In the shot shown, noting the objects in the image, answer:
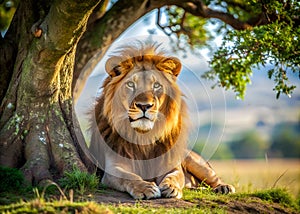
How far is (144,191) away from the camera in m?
6.67

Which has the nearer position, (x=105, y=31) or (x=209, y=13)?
(x=105, y=31)

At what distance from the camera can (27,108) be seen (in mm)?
7219

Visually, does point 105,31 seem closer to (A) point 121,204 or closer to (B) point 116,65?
(B) point 116,65

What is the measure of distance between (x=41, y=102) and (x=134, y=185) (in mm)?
1511

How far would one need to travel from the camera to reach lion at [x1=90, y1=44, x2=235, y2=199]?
6.97 m

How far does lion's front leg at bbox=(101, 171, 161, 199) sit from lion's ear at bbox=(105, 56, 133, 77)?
1.21 metres

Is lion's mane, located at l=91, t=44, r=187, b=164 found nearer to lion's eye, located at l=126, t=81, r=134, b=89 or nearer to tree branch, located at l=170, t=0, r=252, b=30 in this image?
lion's eye, located at l=126, t=81, r=134, b=89

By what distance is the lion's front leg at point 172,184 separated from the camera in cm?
685

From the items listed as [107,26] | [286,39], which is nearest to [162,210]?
[286,39]

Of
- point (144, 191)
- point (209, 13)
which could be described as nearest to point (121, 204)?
point (144, 191)

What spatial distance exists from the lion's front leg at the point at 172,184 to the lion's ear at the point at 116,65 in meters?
1.35

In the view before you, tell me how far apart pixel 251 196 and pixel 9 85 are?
3.31m

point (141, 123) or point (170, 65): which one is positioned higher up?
point (170, 65)

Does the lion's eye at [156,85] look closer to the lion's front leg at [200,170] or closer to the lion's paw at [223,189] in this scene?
the lion's front leg at [200,170]
